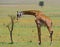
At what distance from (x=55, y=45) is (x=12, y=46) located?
2.35 meters

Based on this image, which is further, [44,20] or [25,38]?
[25,38]

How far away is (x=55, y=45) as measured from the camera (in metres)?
16.6

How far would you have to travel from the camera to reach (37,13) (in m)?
15.7

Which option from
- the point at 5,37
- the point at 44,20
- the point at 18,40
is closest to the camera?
the point at 44,20

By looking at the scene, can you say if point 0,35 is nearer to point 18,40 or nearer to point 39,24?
point 18,40

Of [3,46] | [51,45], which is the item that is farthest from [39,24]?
[3,46]

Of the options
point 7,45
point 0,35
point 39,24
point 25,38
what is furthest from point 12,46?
point 0,35

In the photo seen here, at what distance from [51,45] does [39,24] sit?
135 cm

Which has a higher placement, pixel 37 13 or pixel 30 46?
pixel 37 13

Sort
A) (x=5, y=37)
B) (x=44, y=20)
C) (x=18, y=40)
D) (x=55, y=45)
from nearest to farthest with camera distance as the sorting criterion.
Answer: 1. (x=44, y=20)
2. (x=55, y=45)
3. (x=18, y=40)
4. (x=5, y=37)

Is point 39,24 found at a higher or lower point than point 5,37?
higher

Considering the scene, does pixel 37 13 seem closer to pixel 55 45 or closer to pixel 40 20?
pixel 40 20

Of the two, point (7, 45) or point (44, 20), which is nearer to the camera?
point (44, 20)

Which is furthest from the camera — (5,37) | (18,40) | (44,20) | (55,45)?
(5,37)
